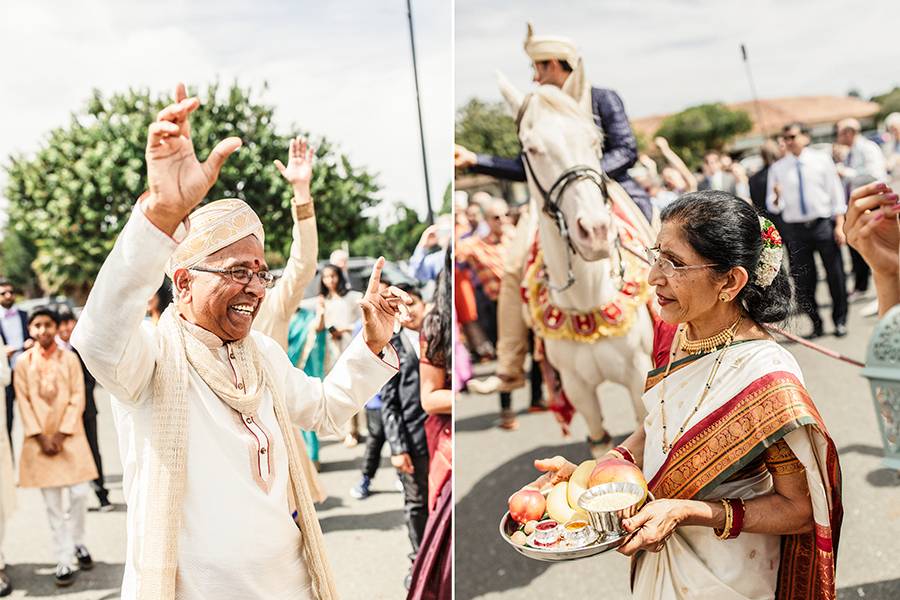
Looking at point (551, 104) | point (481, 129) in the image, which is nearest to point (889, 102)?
point (481, 129)

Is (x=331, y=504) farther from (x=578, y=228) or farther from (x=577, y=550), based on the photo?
(x=577, y=550)

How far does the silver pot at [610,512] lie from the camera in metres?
1.76

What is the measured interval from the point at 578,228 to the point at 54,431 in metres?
3.17

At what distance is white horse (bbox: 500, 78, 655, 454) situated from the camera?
3.65 m

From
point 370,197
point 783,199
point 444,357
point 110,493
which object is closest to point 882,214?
point 444,357

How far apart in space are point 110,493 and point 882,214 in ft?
17.1

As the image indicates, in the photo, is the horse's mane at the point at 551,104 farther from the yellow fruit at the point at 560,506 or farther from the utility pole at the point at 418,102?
the yellow fruit at the point at 560,506

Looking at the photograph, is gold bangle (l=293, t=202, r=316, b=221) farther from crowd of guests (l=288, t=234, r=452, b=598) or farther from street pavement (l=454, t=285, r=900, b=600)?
street pavement (l=454, t=285, r=900, b=600)

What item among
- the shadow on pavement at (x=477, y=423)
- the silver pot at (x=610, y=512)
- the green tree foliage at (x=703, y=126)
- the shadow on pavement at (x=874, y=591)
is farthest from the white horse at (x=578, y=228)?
the green tree foliage at (x=703, y=126)

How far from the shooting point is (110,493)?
5.74 m

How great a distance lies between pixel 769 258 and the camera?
1.87 m

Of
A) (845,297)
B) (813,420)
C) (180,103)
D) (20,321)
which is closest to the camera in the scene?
(180,103)

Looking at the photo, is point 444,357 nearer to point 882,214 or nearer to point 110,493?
point 882,214

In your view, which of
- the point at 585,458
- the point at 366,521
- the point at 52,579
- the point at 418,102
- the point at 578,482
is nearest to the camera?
the point at 578,482
